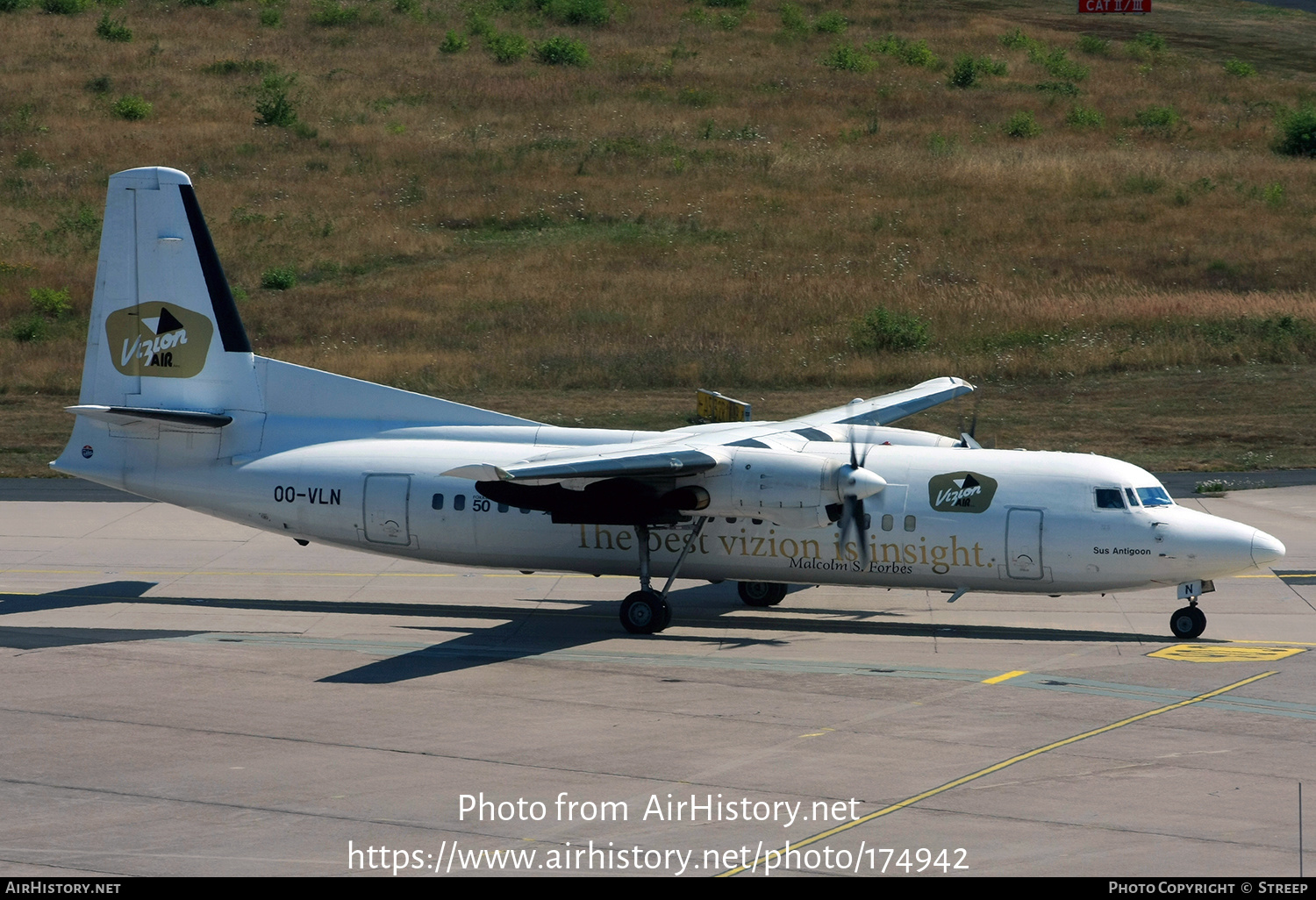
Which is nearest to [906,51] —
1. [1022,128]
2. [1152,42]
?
[1022,128]

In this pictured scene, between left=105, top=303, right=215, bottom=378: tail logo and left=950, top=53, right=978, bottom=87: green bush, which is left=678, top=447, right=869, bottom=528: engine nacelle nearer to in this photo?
left=105, top=303, right=215, bottom=378: tail logo

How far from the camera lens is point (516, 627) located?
886 inches

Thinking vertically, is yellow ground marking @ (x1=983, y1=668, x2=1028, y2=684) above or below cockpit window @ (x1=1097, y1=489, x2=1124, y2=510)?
below

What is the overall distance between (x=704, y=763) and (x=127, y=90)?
7027cm

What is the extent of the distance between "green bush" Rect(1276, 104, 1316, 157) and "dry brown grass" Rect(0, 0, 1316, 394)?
4.58ft

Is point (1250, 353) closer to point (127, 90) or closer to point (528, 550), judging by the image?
point (528, 550)

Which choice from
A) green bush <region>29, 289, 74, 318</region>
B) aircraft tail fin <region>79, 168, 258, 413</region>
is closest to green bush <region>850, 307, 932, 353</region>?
aircraft tail fin <region>79, 168, 258, 413</region>

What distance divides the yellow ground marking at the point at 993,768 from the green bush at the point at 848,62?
69.2m

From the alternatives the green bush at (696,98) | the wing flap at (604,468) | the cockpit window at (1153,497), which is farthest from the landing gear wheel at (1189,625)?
the green bush at (696,98)

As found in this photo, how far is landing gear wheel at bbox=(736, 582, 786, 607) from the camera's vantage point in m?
23.8

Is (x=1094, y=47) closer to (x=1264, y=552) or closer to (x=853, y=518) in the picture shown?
(x=1264, y=552)

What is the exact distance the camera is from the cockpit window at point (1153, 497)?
68.6 ft

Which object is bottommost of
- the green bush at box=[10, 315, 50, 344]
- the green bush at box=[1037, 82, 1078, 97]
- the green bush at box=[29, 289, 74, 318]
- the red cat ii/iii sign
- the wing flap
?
the wing flap

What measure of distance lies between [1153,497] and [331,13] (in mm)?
77923
